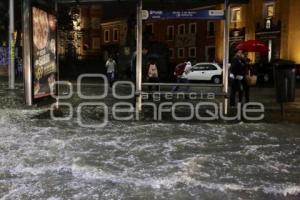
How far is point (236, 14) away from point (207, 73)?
1379 cm

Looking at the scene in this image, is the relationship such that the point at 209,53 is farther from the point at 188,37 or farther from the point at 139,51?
the point at 139,51

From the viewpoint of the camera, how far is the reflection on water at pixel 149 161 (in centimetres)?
627

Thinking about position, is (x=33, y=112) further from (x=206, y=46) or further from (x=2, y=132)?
(x=206, y=46)

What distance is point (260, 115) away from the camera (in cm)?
1343

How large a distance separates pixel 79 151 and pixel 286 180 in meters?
3.45

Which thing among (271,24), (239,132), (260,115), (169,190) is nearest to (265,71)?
(271,24)

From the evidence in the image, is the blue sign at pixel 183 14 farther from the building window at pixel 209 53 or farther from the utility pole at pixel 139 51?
the building window at pixel 209 53

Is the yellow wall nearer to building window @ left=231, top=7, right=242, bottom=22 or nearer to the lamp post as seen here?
building window @ left=231, top=7, right=242, bottom=22

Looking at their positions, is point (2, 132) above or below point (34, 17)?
below

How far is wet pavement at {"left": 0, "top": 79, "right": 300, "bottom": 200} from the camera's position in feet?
20.6

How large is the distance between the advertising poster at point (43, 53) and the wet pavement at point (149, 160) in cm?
243

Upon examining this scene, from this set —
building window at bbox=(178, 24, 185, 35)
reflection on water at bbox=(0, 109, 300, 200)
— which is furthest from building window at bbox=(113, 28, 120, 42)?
reflection on water at bbox=(0, 109, 300, 200)

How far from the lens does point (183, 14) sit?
520 inches

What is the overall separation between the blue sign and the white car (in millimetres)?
22298
